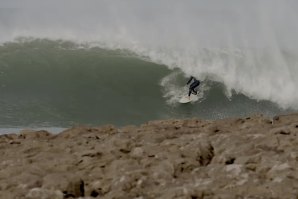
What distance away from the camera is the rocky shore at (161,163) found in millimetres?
5188

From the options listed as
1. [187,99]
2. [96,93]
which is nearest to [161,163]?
[187,99]

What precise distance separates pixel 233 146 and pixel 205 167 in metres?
0.54

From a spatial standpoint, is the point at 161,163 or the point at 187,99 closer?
the point at 161,163

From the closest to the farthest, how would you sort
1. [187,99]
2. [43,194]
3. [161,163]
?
[43,194]
[161,163]
[187,99]

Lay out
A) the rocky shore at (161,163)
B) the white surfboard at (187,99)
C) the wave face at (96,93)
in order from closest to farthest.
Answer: the rocky shore at (161,163) < the wave face at (96,93) < the white surfboard at (187,99)

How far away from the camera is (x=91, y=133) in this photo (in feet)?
24.2

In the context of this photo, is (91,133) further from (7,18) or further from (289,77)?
(7,18)

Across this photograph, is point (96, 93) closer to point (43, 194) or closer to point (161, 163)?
point (161, 163)

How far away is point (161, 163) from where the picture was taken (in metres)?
5.80

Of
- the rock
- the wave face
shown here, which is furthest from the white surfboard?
the rock

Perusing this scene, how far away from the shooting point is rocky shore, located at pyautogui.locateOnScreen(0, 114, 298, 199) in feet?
17.0

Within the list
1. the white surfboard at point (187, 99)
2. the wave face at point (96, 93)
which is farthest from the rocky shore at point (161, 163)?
the white surfboard at point (187, 99)

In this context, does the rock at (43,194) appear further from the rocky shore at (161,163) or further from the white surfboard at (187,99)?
the white surfboard at (187,99)

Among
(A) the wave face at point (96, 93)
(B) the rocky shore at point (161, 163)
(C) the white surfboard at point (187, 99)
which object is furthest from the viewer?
(C) the white surfboard at point (187, 99)
